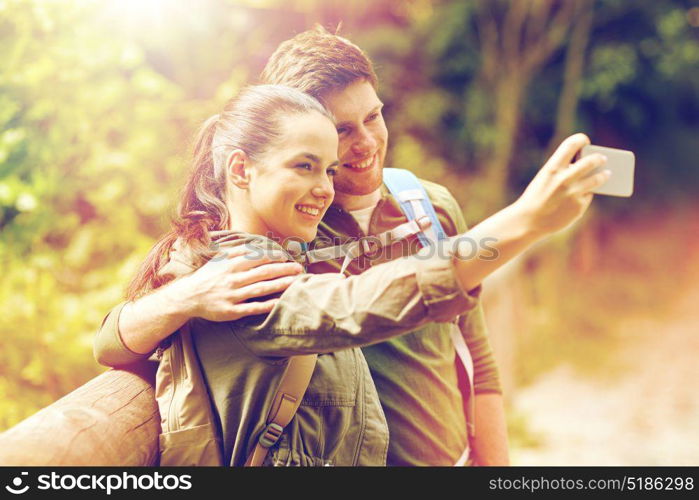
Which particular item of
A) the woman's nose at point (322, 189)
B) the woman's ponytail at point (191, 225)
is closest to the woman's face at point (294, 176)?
the woman's nose at point (322, 189)

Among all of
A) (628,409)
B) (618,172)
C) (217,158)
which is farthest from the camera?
(628,409)

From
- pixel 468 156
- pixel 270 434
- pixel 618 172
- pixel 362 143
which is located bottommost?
pixel 270 434

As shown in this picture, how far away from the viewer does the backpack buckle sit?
131 centimetres

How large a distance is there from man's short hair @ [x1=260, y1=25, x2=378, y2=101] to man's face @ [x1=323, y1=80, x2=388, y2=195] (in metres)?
0.03

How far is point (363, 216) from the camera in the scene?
1775mm

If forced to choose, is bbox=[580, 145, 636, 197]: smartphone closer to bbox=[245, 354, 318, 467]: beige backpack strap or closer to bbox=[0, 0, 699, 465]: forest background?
bbox=[245, 354, 318, 467]: beige backpack strap

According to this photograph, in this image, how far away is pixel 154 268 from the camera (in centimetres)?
→ 149

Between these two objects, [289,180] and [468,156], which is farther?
[468,156]

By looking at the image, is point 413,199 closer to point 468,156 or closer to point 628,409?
point 628,409

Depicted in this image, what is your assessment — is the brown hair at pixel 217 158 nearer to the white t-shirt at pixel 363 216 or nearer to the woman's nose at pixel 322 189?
the woman's nose at pixel 322 189

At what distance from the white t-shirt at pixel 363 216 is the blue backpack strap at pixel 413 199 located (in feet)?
0.27

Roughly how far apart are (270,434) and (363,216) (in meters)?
0.68

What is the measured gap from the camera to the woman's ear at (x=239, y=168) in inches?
56.5
